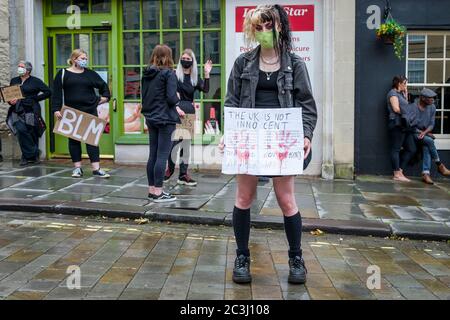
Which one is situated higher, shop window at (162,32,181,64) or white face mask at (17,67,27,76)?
shop window at (162,32,181,64)

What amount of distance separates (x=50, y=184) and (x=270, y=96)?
16.8ft

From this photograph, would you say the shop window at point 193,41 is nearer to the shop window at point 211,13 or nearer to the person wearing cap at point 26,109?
the shop window at point 211,13

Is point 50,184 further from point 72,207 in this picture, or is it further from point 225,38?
point 225,38

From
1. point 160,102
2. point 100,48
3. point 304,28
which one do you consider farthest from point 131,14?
point 160,102

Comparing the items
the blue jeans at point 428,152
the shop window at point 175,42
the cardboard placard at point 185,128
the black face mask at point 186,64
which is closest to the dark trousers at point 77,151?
the cardboard placard at point 185,128

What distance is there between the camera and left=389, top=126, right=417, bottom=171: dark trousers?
32.2 ft

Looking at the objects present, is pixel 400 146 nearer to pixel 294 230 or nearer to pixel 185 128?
pixel 185 128

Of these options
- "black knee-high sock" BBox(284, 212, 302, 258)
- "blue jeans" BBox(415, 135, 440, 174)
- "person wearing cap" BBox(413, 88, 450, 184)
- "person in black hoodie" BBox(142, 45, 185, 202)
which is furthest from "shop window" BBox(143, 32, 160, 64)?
"black knee-high sock" BBox(284, 212, 302, 258)

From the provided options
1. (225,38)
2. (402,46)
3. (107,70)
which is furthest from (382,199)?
(107,70)

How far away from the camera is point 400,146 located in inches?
388

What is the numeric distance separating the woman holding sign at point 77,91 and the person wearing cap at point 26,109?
1.47 meters

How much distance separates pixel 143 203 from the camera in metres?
7.22

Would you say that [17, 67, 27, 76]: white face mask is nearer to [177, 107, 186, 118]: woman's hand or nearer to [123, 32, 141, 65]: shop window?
[123, 32, 141, 65]: shop window

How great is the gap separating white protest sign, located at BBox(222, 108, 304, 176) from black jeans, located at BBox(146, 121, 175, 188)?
3038 millimetres
